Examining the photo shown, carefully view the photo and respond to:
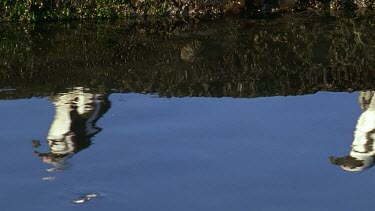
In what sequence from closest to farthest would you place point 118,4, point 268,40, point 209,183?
1. point 209,183
2. point 268,40
3. point 118,4

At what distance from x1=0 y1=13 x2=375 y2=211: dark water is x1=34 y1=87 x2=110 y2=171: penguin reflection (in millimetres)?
17

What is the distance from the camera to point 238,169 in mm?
5625

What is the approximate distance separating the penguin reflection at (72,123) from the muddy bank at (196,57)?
32 cm

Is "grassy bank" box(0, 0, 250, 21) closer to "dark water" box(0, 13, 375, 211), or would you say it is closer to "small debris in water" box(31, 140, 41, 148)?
"dark water" box(0, 13, 375, 211)

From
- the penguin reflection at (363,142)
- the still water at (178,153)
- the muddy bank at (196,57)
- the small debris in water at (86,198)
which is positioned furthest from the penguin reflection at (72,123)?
the penguin reflection at (363,142)

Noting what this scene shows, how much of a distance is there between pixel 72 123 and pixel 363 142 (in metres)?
2.52

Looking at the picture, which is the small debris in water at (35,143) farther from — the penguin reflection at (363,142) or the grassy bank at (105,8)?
the grassy bank at (105,8)

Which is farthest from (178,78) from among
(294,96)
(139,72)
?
(294,96)

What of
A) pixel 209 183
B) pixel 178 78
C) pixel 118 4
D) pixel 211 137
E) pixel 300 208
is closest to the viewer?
pixel 300 208

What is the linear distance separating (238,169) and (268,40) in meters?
3.14

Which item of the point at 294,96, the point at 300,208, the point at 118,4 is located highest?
the point at 118,4

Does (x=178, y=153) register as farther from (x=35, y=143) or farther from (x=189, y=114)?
(x=35, y=143)

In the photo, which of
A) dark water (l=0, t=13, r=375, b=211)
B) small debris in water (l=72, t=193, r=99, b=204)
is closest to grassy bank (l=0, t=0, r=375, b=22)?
dark water (l=0, t=13, r=375, b=211)

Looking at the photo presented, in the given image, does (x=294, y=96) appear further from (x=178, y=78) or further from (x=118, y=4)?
(x=118, y=4)
